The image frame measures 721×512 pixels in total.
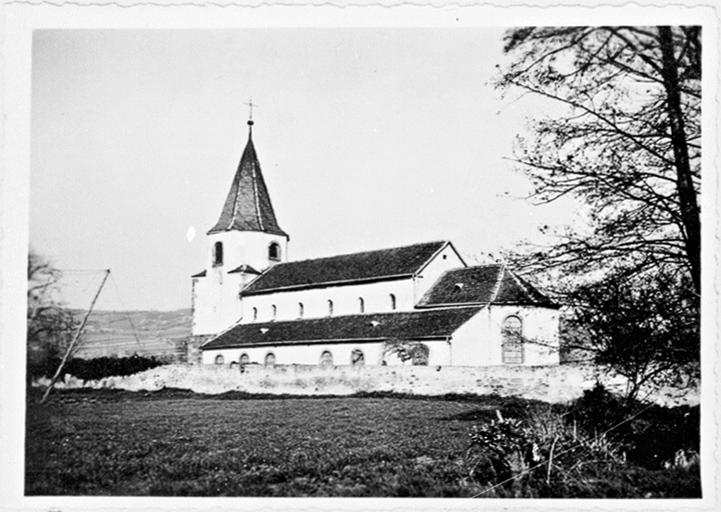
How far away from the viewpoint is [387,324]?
7676 mm

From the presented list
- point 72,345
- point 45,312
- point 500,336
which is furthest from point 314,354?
point 45,312

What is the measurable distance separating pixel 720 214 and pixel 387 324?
3.06 m

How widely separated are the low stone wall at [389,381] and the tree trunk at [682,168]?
110 cm

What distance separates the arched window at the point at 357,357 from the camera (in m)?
7.66

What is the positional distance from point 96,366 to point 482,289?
11.3 feet

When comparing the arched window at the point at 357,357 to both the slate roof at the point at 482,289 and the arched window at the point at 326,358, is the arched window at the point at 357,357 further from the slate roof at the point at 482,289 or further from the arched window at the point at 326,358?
the slate roof at the point at 482,289

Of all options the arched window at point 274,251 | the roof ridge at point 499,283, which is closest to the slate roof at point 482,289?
the roof ridge at point 499,283

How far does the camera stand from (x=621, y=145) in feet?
21.3

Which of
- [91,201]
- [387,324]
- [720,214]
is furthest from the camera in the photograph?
[387,324]

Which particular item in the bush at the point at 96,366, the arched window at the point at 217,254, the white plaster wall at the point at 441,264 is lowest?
the bush at the point at 96,366

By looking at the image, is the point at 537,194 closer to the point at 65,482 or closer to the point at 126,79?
the point at 126,79

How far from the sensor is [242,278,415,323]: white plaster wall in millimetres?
7812

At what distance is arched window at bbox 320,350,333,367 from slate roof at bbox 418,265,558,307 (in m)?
1.00

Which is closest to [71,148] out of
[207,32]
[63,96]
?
[63,96]
